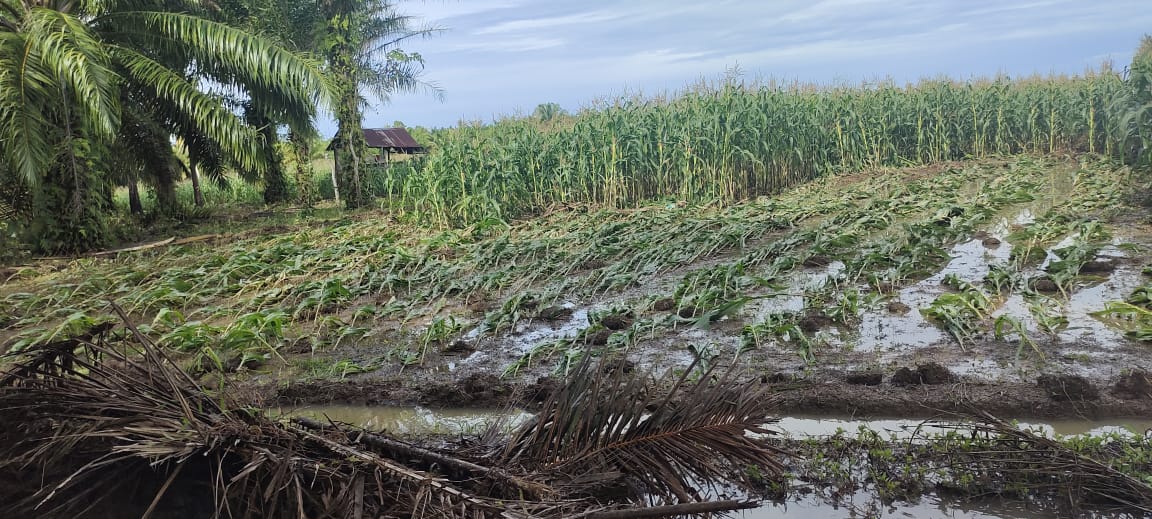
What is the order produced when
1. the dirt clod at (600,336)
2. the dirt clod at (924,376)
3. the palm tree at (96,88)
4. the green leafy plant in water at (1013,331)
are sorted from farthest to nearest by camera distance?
the palm tree at (96,88), the dirt clod at (600,336), the green leafy plant in water at (1013,331), the dirt clod at (924,376)

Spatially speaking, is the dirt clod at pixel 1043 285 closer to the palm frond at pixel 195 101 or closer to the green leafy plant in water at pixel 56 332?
the green leafy plant in water at pixel 56 332

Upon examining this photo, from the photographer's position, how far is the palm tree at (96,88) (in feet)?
32.8

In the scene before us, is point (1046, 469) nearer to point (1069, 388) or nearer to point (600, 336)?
point (1069, 388)

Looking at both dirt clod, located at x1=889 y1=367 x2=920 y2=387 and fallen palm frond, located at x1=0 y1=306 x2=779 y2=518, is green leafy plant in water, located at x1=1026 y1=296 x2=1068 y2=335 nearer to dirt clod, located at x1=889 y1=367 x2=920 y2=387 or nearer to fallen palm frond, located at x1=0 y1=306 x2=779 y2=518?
dirt clod, located at x1=889 y1=367 x2=920 y2=387

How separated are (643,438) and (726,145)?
41.5 ft

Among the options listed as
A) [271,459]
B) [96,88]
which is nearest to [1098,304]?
[271,459]

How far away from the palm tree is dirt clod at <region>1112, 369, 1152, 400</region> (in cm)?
1154

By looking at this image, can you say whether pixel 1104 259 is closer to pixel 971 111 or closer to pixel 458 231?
pixel 458 231

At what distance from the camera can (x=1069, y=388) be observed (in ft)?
12.6

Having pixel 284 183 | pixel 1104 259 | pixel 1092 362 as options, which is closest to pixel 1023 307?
pixel 1092 362

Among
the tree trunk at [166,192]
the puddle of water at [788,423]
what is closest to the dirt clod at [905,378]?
the puddle of water at [788,423]

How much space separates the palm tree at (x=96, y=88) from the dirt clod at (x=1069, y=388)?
442 inches

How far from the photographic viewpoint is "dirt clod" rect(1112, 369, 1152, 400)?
3771 mm

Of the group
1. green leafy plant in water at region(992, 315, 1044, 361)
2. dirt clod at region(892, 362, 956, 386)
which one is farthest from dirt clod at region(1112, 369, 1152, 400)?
dirt clod at region(892, 362, 956, 386)
